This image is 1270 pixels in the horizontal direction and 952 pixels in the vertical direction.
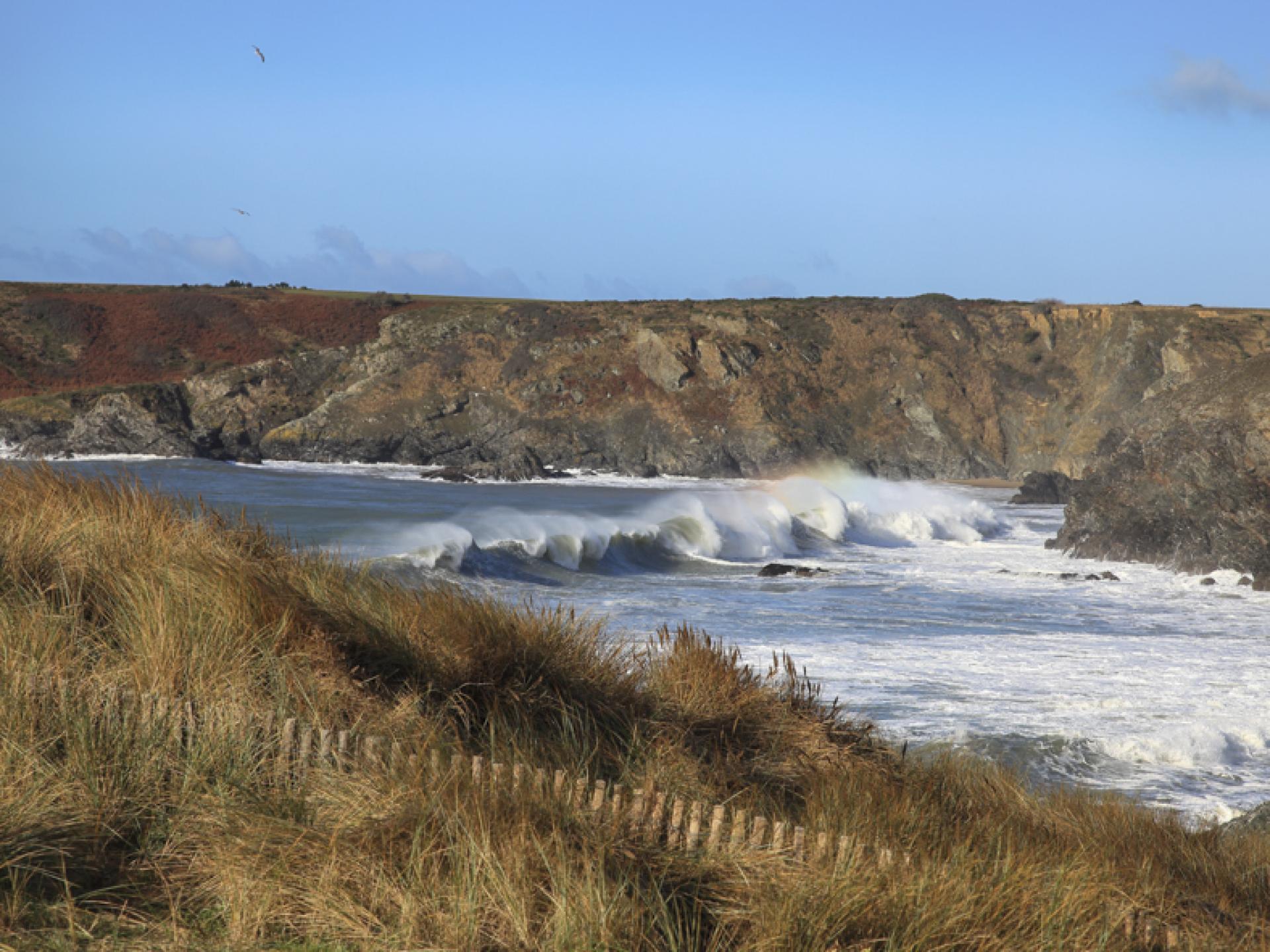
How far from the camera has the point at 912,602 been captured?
19969 mm

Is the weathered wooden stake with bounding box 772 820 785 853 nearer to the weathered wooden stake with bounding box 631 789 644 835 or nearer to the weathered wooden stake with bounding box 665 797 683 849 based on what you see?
the weathered wooden stake with bounding box 665 797 683 849

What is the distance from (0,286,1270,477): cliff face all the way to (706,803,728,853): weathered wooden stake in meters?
52.1

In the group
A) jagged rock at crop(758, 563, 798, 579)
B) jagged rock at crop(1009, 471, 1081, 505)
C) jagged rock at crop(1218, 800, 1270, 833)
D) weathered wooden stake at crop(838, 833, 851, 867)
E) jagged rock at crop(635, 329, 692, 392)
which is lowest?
jagged rock at crop(758, 563, 798, 579)

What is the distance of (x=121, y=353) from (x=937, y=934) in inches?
3148

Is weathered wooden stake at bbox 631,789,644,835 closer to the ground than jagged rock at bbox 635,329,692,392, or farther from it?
closer to the ground

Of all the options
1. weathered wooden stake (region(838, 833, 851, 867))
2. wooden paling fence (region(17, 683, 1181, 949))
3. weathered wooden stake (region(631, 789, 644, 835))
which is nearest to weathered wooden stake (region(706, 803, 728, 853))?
wooden paling fence (region(17, 683, 1181, 949))

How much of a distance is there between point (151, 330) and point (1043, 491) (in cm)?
5783

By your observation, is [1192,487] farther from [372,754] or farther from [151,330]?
[151,330]

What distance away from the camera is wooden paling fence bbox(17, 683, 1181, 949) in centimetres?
413

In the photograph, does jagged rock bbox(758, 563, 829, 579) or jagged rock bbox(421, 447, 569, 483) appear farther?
jagged rock bbox(421, 447, 569, 483)

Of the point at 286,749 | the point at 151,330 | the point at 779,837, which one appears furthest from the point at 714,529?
the point at 151,330

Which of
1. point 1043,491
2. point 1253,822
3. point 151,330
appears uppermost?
point 151,330

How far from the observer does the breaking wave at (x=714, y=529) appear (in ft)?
80.1

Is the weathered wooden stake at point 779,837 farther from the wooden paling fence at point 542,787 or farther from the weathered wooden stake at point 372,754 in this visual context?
the weathered wooden stake at point 372,754
